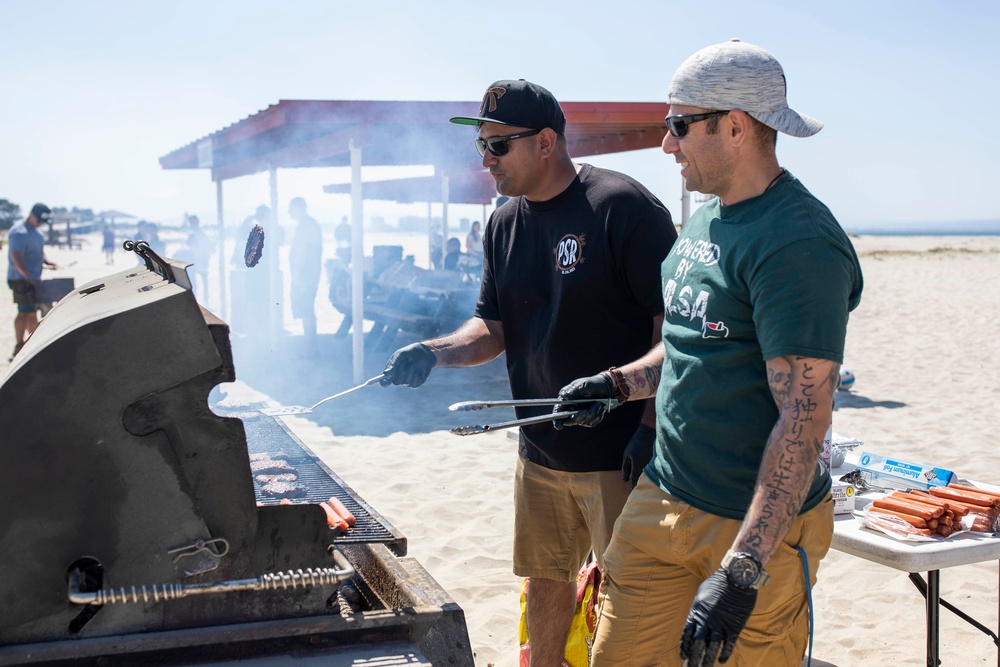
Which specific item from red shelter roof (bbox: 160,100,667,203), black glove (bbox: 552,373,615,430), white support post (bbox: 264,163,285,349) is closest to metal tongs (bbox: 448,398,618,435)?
black glove (bbox: 552,373,615,430)

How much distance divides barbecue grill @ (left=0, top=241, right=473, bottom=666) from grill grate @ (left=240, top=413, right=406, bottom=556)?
40cm

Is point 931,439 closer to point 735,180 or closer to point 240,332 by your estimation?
point 735,180

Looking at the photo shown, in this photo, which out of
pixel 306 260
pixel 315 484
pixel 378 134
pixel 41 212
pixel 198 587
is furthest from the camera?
pixel 306 260

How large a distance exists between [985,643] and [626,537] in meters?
2.35

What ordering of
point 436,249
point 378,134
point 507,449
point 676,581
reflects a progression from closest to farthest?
point 676,581
point 507,449
point 378,134
point 436,249

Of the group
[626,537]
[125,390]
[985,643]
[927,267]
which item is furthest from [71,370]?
[927,267]

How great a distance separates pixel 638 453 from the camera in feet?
Result: 8.36

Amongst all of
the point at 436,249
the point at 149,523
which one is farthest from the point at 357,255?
the point at 436,249

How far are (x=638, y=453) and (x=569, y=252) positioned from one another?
2.21 feet

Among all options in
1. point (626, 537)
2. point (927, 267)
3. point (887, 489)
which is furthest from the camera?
point (927, 267)

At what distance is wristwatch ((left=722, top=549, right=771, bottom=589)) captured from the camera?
1.74 meters

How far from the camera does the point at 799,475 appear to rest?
177cm

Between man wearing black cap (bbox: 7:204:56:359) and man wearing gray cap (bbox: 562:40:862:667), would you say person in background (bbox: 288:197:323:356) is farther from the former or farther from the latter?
man wearing gray cap (bbox: 562:40:862:667)

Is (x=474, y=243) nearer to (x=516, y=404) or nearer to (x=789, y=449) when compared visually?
(x=516, y=404)
